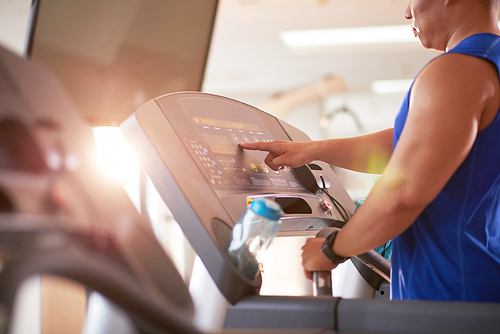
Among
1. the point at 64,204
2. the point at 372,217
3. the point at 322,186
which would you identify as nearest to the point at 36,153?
the point at 64,204

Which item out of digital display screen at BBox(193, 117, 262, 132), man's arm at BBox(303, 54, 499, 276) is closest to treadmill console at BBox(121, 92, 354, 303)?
digital display screen at BBox(193, 117, 262, 132)

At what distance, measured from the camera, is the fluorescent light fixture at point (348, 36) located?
5266mm

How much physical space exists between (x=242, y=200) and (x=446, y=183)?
42cm

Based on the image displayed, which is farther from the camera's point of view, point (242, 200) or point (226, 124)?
point (226, 124)

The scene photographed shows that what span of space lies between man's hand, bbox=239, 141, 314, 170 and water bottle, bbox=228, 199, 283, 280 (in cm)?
38

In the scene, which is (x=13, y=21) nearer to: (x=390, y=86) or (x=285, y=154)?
(x=285, y=154)

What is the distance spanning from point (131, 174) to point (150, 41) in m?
1.45

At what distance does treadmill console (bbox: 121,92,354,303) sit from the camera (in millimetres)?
844

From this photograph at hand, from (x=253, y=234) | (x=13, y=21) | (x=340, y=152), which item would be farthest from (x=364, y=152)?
(x=13, y=21)

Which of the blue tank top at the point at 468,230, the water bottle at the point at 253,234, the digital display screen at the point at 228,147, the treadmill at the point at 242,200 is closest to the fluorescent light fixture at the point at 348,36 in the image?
the treadmill at the point at 242,200

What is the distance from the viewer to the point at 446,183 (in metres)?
0.90

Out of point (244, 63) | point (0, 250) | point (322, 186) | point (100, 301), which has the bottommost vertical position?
point (100, 301)

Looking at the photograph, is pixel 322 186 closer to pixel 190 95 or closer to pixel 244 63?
pixel 190 95

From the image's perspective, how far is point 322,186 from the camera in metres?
1.30
